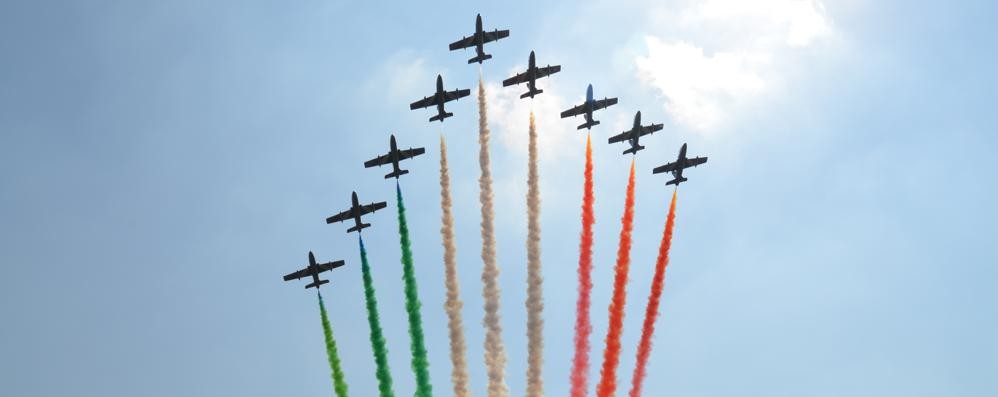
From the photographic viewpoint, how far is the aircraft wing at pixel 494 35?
4525 inches

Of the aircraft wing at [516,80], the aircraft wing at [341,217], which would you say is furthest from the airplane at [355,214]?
the aircraft wing at [516,80]

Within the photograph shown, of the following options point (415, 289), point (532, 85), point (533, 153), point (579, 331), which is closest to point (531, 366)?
point (579, 331)

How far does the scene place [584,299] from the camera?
344 feet

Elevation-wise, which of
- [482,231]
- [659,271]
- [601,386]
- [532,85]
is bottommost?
[601,386]

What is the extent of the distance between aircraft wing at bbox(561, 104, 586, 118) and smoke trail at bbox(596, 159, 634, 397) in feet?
40.9

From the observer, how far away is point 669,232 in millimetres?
107812

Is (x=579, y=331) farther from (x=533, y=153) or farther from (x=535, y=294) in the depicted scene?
(x=533, y=153)

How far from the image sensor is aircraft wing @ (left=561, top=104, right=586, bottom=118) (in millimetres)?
117188

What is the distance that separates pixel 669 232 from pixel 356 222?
2735 cm

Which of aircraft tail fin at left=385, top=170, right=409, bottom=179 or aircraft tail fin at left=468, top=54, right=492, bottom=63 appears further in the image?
aircraft tail fin at left=468, top=54, right=492, bottom=63

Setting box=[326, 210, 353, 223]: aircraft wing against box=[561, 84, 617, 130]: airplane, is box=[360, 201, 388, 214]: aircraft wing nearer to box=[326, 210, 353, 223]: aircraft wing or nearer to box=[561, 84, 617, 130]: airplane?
box=[326, 210, 353, 223]: aircraft wing

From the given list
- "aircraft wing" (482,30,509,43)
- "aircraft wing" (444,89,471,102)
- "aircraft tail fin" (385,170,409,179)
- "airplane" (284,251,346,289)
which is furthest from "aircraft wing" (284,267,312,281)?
"aircraft wing" (482,30,509,43)

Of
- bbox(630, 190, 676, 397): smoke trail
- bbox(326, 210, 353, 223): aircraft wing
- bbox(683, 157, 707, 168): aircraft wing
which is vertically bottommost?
bbox(630, 190, 676, 397): smoke trail

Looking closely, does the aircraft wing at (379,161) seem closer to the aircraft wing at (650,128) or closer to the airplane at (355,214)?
the airplane at (355,214)
